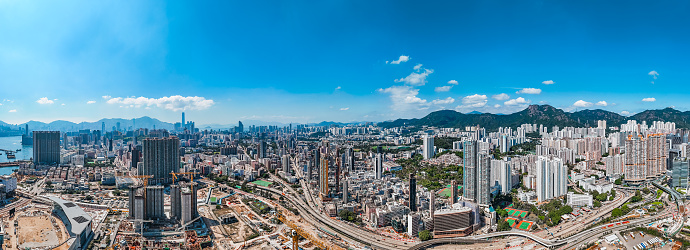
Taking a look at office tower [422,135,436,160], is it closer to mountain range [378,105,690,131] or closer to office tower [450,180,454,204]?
office tower [450,180,454,204]

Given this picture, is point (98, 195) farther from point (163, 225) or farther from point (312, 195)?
point (312, 195)

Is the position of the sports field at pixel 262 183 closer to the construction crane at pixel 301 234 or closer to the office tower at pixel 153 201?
the construction crane at pixel 301 234

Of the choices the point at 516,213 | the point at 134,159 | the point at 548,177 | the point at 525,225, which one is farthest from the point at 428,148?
the point at 134,159

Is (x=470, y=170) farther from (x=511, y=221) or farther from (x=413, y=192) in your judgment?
(x=413, y=192)

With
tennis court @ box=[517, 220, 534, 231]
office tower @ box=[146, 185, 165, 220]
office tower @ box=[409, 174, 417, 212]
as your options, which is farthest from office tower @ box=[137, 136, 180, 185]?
tennis court @ box=[517, 220, 534, 231]

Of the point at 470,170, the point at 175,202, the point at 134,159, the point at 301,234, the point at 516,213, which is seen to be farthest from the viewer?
the point at 134,159

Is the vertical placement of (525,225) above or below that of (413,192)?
below

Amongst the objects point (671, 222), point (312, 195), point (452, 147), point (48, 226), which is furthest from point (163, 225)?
point (452, 147)
